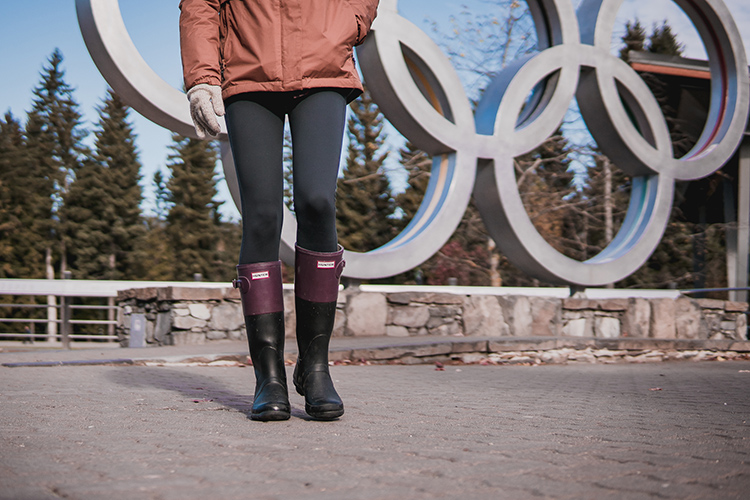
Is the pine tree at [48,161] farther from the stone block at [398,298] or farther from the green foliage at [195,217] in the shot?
the stone block at [398,298]

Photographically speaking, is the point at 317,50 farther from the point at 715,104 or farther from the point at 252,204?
the point at 715,104

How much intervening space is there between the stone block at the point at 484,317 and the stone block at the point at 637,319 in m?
1.50

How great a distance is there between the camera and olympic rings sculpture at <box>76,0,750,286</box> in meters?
5.47

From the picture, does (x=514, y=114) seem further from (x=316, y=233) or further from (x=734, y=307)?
(x=316, y=233)

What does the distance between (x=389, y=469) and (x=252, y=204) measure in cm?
114

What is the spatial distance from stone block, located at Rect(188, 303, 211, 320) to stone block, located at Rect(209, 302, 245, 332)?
45 mm

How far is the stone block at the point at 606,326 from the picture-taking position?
7.44 m

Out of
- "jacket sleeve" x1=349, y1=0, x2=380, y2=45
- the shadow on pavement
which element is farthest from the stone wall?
"jacket sleeve" x1=349, y1=0, x2=380, y2=45

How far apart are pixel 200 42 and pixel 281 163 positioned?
0.46 m

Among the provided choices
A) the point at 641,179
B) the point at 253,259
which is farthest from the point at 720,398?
the point at 641,179

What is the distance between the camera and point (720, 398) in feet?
9.75

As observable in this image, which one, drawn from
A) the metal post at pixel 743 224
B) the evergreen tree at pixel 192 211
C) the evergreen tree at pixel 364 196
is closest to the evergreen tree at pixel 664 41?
the evergreen tree at pixel 364 196

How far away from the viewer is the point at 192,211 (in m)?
40.0

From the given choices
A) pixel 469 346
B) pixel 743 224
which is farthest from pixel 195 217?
pixel 469 346
